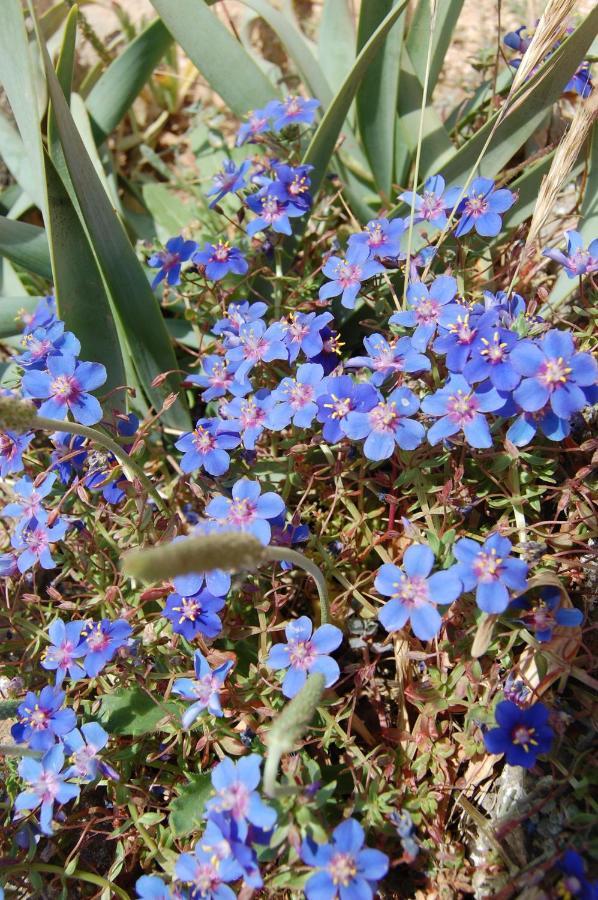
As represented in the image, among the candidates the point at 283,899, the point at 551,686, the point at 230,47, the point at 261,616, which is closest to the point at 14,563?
the point at 261,616

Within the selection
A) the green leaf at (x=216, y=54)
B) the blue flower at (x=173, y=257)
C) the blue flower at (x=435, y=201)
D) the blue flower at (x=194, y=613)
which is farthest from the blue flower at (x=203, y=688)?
the green leaf at (x=216, y=54)

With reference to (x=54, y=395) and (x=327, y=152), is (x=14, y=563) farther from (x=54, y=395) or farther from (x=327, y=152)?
(x=327, y=152)

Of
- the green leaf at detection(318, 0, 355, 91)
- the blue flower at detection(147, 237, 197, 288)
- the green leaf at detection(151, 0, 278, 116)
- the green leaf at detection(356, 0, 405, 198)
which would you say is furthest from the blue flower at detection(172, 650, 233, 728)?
the green leaf at detection(318, 0, 355, 91)

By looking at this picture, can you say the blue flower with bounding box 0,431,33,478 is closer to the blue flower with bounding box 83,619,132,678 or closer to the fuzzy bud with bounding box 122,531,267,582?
the blue flower with bounding box 83,619,132,678

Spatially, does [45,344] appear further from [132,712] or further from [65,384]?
Result: [132,712]

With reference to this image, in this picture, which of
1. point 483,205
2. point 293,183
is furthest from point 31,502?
point 483,205
